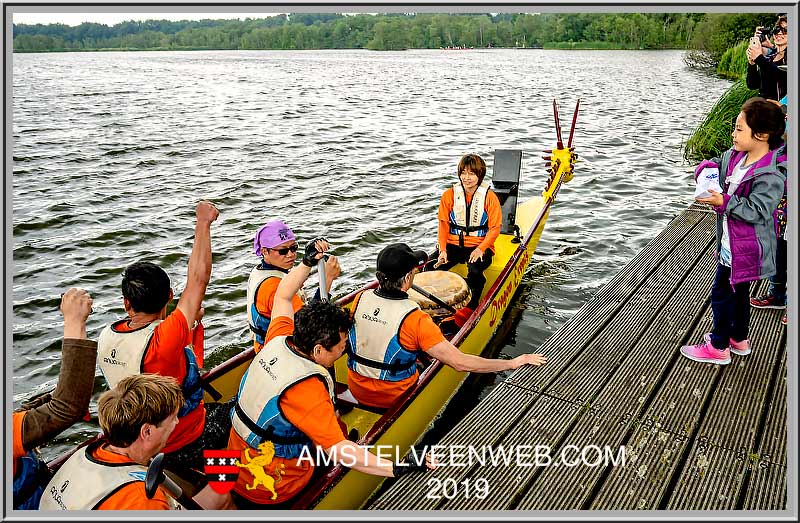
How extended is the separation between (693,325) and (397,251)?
344 centimetres

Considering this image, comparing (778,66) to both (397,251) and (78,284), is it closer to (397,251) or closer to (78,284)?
(397,251)

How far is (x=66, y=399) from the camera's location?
2.62 meters

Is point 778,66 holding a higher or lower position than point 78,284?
higher

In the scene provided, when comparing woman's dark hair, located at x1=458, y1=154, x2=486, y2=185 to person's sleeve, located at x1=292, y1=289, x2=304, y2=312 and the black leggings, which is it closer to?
the black leggings

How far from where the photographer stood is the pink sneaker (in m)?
4.93

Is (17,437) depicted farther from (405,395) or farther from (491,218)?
(491,218)

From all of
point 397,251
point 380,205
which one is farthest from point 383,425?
point 380,205

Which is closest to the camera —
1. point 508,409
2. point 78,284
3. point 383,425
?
point 383,425

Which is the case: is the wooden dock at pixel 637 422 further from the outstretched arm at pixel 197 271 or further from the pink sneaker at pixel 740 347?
the outstretched arm at pixel 197 271

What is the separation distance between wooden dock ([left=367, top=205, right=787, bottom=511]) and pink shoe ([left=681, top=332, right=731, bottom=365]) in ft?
0.20

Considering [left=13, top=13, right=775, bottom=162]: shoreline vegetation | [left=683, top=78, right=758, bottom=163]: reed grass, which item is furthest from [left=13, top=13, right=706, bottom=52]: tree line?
[left=683, top=78, right=758, bottom=163]: reed grass

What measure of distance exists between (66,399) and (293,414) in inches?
44.7

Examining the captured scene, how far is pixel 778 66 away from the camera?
5652 millimetres

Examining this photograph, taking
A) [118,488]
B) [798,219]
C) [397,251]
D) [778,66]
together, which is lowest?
[118,488]
